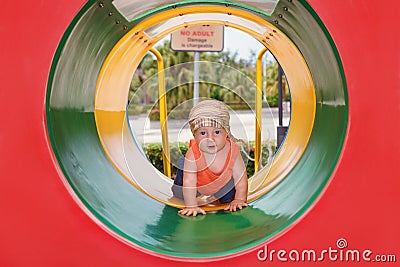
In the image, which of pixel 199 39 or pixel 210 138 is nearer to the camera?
pixel 210 138

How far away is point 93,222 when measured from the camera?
133 centimetres

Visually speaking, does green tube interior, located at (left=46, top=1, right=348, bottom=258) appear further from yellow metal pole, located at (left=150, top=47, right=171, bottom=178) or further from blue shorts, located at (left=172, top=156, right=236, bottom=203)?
yellow metal pole, located at (left=150, top=47, right=171, bottom=178)

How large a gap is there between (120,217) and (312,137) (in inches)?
35.9

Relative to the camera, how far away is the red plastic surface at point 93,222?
1296mm

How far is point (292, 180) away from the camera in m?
1.92

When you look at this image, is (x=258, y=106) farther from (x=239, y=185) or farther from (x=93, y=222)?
(x=93, y=222)

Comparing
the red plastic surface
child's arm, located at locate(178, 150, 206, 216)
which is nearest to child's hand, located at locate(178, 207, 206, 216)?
child's arm, located at locate(178, 150, 206, 216)

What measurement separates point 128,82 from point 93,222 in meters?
1.64

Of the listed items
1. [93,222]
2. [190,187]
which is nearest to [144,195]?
[190,187]

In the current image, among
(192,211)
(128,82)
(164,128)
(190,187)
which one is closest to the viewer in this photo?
(192,211)

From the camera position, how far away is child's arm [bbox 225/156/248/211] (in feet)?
6.69

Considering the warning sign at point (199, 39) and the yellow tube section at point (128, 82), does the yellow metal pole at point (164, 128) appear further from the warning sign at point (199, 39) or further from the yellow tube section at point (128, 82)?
the warning sign at point (199, 39)

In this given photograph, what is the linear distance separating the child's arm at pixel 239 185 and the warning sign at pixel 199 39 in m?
2.00

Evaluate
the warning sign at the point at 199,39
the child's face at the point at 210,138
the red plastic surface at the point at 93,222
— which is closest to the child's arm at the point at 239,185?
the child's face at the point at 210,138
